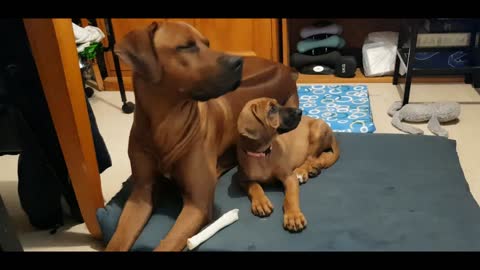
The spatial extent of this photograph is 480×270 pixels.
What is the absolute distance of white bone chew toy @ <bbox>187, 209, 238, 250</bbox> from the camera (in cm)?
125

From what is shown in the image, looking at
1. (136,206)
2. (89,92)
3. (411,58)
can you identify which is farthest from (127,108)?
(411,58)

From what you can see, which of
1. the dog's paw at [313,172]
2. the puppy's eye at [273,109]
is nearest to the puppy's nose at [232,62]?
the puppy's eye at [273,109]

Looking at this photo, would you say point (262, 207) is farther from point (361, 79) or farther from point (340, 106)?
point (361, 79)

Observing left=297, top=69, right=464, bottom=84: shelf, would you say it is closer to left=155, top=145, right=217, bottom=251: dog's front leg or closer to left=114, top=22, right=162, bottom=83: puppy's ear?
left=155, top=145, right=217, bottom=251: dog's front leg

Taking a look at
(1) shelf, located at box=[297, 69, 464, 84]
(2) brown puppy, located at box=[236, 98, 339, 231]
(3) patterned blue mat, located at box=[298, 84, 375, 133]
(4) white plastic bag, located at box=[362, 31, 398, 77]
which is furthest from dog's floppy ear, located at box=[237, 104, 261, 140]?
(4) white plastic bag, located at box=[362, 31, 398, 77]

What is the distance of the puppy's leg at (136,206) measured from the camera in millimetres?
1289

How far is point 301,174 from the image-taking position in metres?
1.53

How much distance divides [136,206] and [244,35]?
1385 mm

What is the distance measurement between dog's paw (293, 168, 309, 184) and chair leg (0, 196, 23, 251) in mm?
802

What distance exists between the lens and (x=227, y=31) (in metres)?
2.48

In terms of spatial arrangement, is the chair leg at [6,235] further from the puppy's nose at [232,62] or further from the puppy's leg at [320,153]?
the puppy's leg at [320,153]

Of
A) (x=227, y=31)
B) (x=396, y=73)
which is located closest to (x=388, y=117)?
(x=396, y=73)

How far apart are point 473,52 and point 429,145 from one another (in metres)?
0.86
